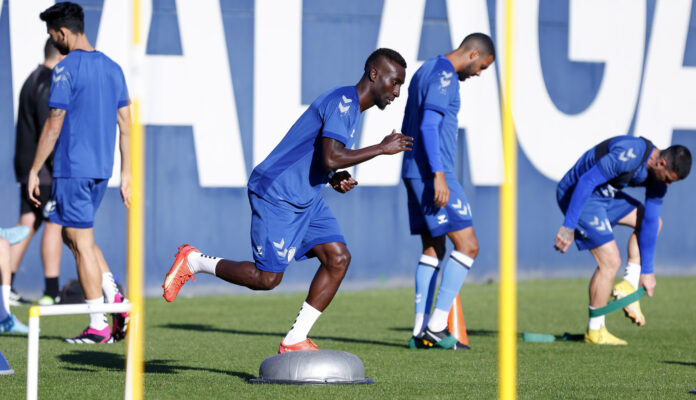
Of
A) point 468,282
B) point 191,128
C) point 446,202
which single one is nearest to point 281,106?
point 191,128

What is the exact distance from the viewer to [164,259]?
1089cm

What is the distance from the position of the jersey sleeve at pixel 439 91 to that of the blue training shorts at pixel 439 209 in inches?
18.5

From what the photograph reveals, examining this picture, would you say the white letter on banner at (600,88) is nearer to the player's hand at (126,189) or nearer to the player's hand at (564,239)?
the player's hand at (564,239)

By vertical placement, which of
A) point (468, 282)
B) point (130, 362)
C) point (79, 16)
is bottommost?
point (468, 282)

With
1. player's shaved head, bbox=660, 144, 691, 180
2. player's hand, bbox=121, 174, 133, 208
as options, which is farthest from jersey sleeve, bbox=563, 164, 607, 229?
player's hand, bbox=121, 174, 133, 208

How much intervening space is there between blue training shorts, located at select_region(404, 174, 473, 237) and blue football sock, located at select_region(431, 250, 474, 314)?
21 centimetres

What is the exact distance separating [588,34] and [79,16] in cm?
713

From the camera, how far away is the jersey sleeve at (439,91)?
6.96 m

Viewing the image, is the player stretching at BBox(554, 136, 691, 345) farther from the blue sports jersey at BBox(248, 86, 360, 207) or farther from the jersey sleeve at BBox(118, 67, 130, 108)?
the jersey sleeve at BBox(118, 67, 130, 108)

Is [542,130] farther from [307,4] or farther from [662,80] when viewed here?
[307,4]

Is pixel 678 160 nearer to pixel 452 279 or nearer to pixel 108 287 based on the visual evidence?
pixel 452 279

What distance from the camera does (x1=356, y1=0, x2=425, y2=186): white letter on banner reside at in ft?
37.3

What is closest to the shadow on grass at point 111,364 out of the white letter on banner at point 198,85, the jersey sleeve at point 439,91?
the jersey sleeve at point 439,91

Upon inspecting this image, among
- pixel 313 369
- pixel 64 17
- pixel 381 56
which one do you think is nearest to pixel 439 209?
pixel 381 56
